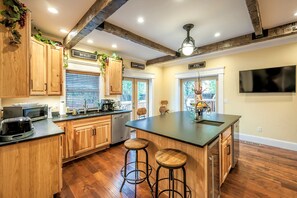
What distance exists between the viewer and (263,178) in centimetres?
227

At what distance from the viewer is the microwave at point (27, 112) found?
2.15 m

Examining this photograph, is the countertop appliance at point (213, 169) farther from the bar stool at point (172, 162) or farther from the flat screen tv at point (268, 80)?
the flat screen tv at point (268, 80)

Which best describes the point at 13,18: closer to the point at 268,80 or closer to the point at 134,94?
the point at 134,94

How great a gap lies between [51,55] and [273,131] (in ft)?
18.2

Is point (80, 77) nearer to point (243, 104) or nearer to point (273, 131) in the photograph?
point (243, 104)

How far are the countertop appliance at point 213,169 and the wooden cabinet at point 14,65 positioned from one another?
238cm

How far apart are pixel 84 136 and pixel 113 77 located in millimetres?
1793

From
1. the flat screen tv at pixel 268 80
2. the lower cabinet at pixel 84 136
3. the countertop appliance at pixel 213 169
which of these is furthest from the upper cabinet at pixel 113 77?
the flat screen tv at pixel 268 80

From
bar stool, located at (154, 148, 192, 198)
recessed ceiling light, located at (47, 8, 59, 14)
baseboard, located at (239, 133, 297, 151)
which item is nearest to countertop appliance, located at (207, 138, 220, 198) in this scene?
bar stool, located at (154, 148, 192, 198)

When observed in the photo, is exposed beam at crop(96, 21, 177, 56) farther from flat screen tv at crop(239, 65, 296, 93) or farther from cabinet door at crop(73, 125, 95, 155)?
flat screen tv at crop(239, 65, 296, 93)

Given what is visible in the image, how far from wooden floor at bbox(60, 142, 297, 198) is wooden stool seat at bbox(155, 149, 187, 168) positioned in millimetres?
786

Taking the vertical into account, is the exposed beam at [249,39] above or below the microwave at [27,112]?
above

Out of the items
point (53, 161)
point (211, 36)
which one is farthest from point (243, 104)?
point (53, 161)

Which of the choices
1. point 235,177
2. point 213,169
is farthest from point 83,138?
point 235,177
